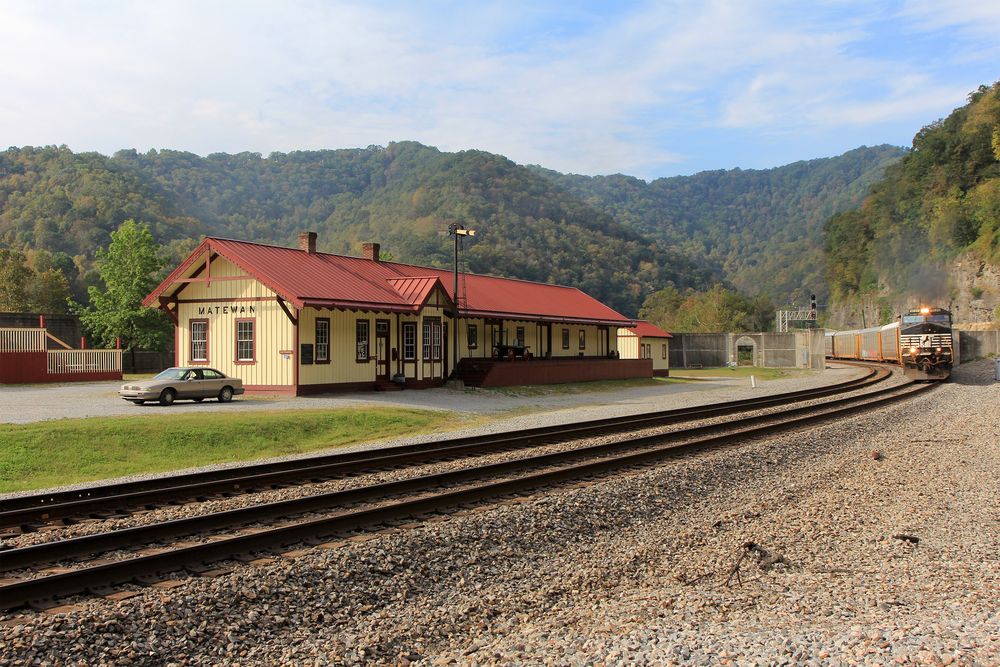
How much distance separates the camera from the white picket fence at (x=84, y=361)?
3478 centimetres

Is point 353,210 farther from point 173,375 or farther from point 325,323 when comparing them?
point 173,375

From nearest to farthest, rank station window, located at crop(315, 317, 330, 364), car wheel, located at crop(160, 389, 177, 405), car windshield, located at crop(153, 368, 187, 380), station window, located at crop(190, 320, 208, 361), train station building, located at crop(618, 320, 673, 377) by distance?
car wheel, located at crop(160, 389, 177, 405)
car windshield, located at crop(153, 368, 187, 380)
station window, located at crop(315, 317, 330, 364)
station window, located at crop(190, 320, 208, 361)
train station building, located at crop(618, 320, 673, 377)

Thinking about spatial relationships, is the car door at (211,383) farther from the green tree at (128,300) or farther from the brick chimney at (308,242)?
the green tree at (128,300)

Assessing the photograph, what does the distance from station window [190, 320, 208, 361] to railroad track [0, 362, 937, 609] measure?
20572 millimetres

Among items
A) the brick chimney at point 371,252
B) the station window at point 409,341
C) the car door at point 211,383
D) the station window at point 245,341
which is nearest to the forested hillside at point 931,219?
the brick chimney at point 371,252

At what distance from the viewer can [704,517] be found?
435 inches

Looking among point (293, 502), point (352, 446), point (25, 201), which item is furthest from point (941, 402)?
point (25, 201)

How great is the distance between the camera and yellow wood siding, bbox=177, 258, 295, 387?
29.3 metres

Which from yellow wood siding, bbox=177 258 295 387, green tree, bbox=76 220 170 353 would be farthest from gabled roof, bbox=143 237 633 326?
green tree, bbox=76 220 170 353

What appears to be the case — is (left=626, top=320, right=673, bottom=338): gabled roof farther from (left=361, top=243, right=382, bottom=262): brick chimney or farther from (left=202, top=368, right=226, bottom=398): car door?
(left=202, top=368, right=226, bottom=398): car door

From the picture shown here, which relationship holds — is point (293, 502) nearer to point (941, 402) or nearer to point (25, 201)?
point (941, 402)

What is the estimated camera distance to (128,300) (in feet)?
157

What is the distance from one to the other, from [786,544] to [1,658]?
8070mm

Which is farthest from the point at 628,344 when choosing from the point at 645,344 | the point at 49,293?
the point at 49,293
